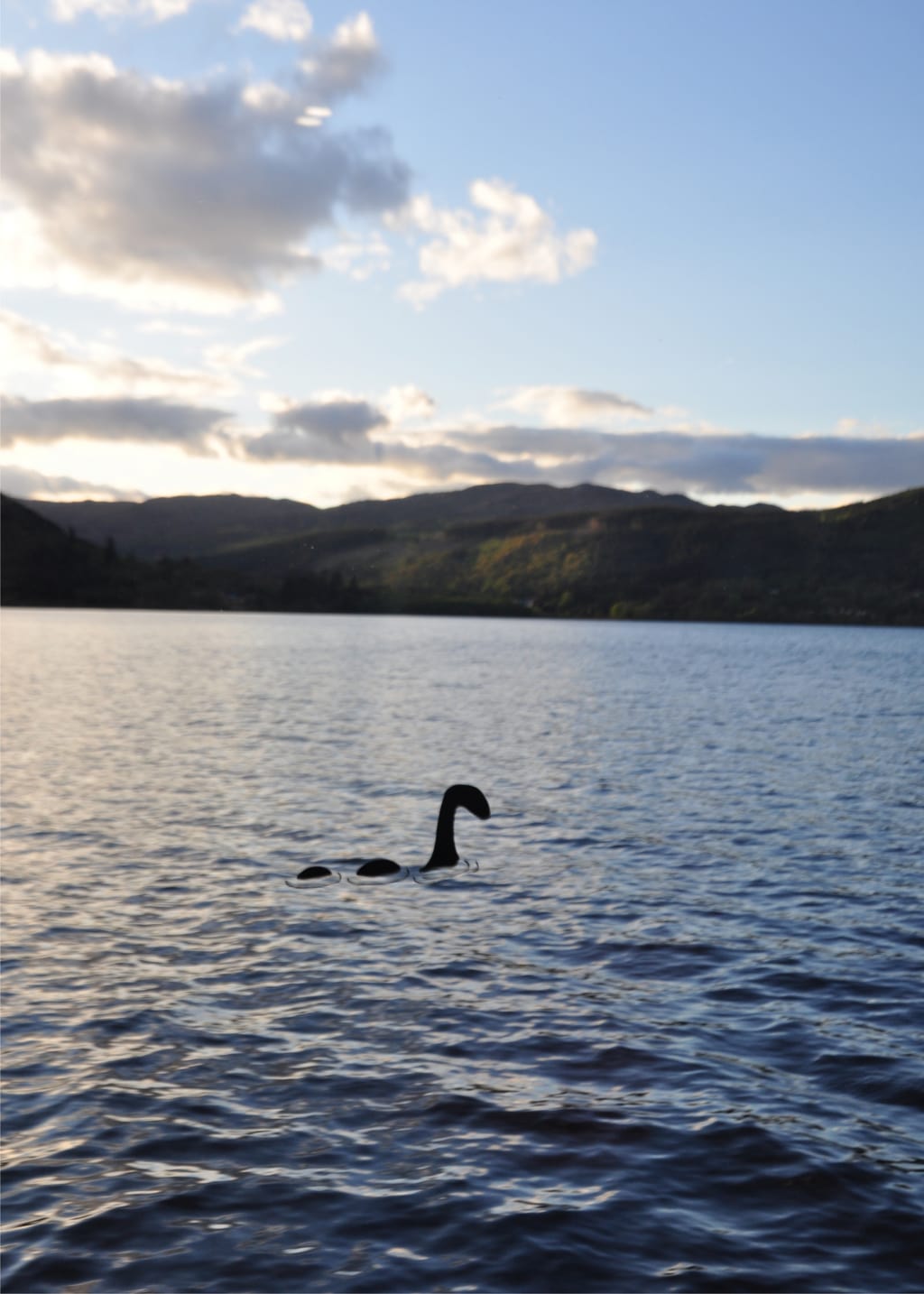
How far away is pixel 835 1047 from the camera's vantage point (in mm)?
15703

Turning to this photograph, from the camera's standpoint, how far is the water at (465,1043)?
1080 cm

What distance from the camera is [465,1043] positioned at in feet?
52.0

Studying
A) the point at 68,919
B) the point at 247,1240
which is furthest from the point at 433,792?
the point at 247,1240

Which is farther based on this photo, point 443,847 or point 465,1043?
point 443,847

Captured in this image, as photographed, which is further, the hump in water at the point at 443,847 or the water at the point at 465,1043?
the hump in water at the point at 443,847

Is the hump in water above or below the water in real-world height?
above

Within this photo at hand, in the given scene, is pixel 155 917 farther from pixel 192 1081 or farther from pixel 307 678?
pixel 307 678

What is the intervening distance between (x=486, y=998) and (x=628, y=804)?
21405 millimetres

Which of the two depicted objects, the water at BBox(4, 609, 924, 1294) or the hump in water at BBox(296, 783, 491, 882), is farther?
the hump in water at BBox(296, 783, 491, 882)

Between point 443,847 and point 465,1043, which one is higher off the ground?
point 443,847

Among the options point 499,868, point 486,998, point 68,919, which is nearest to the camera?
point 486,998

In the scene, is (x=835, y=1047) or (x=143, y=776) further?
(x=143, y=776)

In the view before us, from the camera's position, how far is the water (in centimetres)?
1080

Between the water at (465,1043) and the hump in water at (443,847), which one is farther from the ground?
the hump in water at (443,847)
